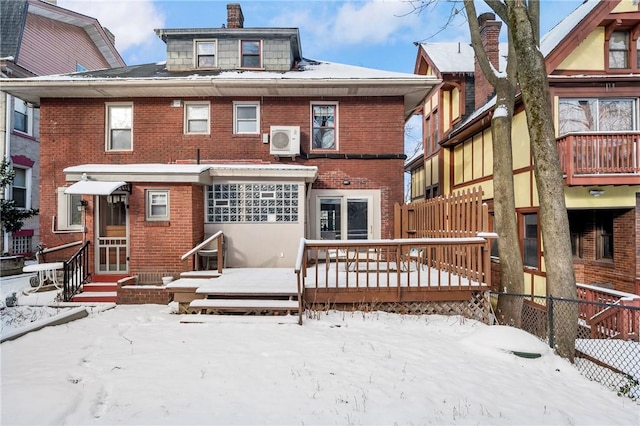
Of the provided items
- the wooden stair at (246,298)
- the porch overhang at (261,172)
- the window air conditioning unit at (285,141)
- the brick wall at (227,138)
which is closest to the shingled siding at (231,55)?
the brick wall at (227,138)

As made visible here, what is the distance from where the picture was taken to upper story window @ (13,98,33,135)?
14719 millimetres

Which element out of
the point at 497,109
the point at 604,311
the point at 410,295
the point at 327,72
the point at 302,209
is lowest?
the point at 604,311

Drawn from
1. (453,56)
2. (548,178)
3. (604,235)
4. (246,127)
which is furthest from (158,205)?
(453,56)

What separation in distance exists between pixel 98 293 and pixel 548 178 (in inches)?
395

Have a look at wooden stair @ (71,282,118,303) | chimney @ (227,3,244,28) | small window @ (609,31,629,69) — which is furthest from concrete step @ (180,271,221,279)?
small window @ (609,31,629,69)

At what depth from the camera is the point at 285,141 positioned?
1083 centimetres

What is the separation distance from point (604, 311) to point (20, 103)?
22.7 meters

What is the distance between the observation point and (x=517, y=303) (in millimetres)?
6957

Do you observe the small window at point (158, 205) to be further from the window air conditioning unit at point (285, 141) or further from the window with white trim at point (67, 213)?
the window with white trim at point (67, 213)

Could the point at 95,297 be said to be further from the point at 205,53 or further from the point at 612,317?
the point at 612,317

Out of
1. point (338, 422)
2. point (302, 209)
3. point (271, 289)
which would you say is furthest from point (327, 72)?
point (338, 422)

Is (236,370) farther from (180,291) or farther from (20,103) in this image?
(20,103)

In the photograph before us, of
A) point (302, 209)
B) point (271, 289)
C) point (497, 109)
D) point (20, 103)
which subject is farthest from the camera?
point (20, 103)

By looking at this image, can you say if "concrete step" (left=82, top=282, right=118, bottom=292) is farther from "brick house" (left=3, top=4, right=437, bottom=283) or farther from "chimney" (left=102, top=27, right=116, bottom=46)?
"chimney" (left=102, top=27, right=116, bottom=46)
